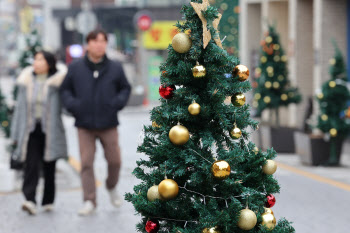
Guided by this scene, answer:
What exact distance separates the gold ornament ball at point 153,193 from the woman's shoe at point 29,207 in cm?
400

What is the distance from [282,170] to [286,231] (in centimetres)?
790

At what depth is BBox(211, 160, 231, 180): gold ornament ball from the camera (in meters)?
4.48

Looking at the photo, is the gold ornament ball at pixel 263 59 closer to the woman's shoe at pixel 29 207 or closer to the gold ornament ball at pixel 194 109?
the woman's shoe at pixel 29 207

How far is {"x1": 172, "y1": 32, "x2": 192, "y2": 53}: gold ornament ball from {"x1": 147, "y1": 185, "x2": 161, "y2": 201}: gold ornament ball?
A: 0.80m

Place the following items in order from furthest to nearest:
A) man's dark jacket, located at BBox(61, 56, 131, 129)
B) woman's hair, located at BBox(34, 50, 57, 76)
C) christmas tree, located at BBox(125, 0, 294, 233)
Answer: woman's hair, located at BBox(34, 50, 57, 76)
man's dark jacket, located at BBox(61, 56, 131, 129)
christmas tree, located at BBox(125, 0, 294, 233)

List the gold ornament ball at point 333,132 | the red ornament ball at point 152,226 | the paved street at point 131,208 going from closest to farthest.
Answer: the red ornament ball at point 152,226 < the paved street at point 131,208 < the gold ornament ball at point 333,132

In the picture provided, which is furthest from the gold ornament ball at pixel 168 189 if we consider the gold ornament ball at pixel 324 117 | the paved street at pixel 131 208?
the gold ornament ball at pixel 324 117

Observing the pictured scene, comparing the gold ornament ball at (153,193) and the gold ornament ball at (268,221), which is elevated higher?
the gold ornament ball at (153,193)

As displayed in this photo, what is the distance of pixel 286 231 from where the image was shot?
15.6 feet

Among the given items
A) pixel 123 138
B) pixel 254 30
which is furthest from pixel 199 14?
pixel 254 30

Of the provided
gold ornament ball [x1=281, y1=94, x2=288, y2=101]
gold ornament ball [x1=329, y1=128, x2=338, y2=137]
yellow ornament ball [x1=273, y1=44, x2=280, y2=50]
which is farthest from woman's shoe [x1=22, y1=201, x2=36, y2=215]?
yellow ornament ball [x1=273, y1=44, x2=280, y2=50]

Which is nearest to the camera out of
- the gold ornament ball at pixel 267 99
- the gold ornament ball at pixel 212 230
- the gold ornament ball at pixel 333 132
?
the gold ornament ball at pixel 212 230

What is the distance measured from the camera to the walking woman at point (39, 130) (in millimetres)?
8578

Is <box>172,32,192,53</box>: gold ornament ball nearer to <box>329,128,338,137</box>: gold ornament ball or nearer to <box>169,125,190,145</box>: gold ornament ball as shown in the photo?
<box>169,125,190,145</box>: gold ornament ball
